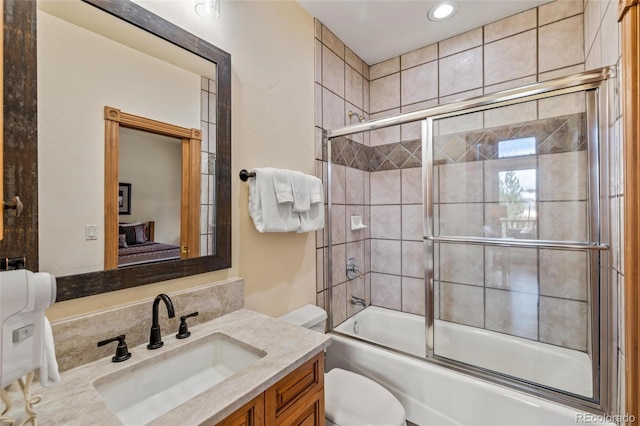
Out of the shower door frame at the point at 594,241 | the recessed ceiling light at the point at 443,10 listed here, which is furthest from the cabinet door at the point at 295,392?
the recessed ceiling light at the point at 443,10

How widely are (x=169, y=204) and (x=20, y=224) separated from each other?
1.40ft

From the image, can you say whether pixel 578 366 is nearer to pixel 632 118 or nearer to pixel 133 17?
pixel 632 118

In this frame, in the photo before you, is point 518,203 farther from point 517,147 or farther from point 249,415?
point 249,415

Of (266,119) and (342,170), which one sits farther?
(342,170)

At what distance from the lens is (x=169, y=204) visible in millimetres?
1136

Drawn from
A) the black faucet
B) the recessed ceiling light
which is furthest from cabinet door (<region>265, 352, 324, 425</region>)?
the recessed ceiling light

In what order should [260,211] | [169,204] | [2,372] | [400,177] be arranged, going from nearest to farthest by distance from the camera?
1. [2,372]
2. [169,204]
3. [260,211]
4. [400,177]

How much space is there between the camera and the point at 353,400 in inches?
55.3

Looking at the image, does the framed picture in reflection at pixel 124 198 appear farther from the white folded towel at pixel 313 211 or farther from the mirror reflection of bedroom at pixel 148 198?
the white folded towel at pixel 313 211

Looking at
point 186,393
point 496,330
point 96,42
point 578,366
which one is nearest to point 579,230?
point 578,366

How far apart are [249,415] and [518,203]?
1.92 meters

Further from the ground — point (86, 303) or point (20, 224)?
point (20, 224)

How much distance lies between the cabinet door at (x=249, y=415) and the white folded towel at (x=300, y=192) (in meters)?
0.93

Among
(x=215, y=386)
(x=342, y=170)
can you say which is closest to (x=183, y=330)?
(x=215, y=386)
